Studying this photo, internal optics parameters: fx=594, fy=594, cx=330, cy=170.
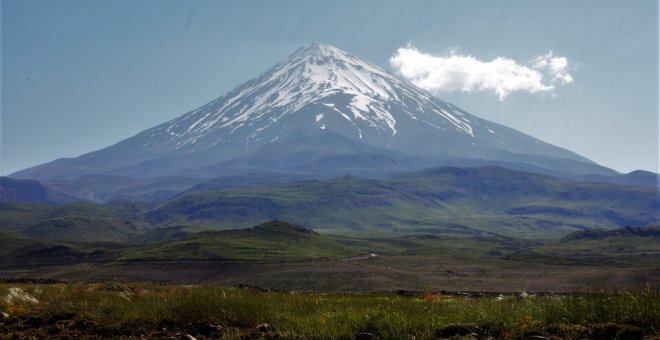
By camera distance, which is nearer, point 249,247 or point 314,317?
point 314,317

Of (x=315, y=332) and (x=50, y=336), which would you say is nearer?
(x=315, y=332)

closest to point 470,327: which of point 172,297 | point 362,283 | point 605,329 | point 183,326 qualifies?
point 605,329

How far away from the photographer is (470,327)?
10.9 m

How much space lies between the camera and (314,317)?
12.4 m

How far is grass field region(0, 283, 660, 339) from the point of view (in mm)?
10359

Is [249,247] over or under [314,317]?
under

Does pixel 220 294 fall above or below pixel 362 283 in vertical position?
above

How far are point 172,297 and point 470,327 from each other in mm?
9056

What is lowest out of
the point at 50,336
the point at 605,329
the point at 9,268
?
the point at 9,268

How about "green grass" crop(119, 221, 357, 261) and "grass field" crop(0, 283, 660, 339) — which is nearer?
"grass field" crop(0, 283, 660, 339)

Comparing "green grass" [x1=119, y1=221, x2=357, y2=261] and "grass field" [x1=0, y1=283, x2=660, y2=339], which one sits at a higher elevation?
"grass field" [x1=0, y1=283, x2=660, y2=339]

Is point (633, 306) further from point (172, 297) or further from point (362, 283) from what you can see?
point (362, 283)

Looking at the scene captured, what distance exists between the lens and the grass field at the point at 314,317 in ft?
34.0

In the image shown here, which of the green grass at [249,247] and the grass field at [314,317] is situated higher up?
the grass field at [314,317]
